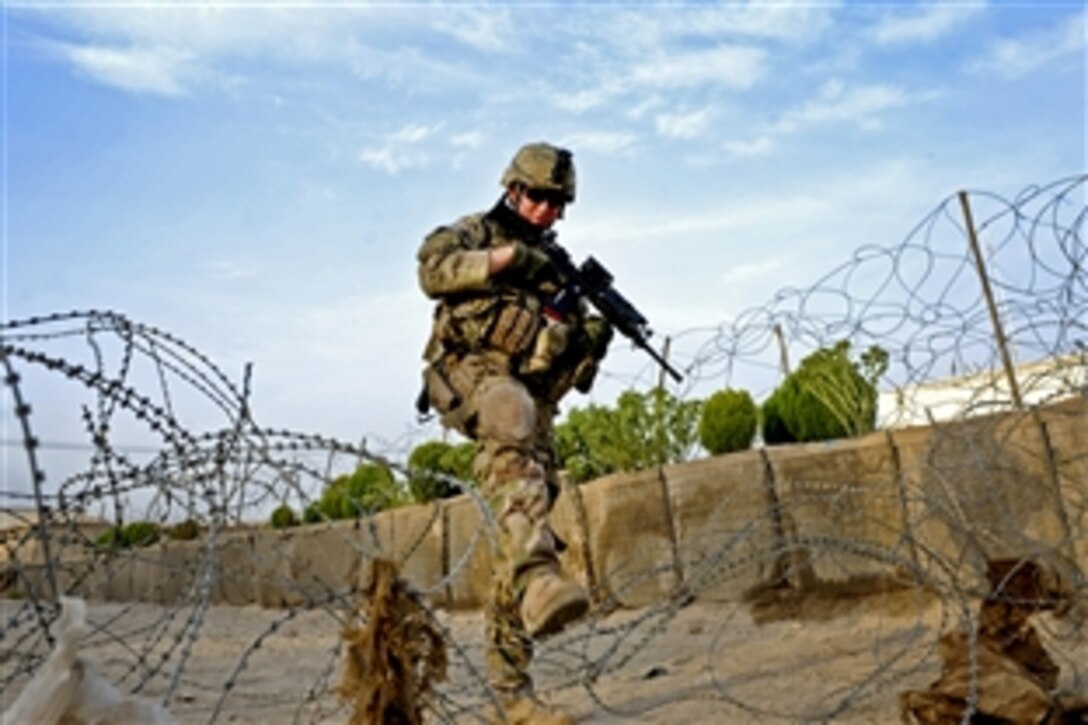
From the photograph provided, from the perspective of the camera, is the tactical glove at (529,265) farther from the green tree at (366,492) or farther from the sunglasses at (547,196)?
the green tree at (366,492)

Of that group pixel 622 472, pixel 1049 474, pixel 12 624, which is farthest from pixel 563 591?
pixel 622 472

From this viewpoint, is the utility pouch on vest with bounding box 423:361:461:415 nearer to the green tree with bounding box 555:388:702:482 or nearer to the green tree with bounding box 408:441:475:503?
the green tree with bounding box 555:388:702:482

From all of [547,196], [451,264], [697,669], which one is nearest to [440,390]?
[451,264]

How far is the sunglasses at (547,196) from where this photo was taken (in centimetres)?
324

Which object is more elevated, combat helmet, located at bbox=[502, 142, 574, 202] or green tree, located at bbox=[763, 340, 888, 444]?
combat helmet, located at bbox=[502, 142, 574, 202]

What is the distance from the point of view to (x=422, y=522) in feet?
24.2

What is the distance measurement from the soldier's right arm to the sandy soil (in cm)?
91

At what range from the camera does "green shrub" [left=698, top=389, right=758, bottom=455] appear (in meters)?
5.74

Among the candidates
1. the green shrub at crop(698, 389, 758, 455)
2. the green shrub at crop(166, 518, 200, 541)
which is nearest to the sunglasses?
the green shrub at crop(166, 518, 200, 541)

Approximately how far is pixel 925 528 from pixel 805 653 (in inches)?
30.9

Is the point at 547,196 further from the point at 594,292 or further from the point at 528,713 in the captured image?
the point at 528,713

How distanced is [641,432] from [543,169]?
2.88 metres

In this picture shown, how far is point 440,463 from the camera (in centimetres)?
802

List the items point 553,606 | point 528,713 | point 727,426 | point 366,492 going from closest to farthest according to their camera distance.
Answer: point 553,606 < point 528,713 < point 727,426 < point 366,492
